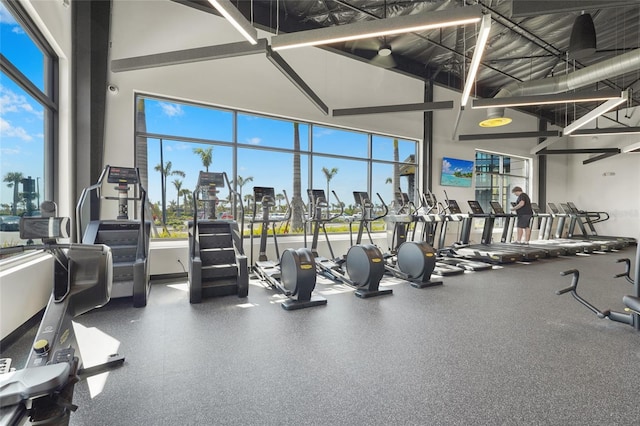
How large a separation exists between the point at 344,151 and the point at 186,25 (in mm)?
4271

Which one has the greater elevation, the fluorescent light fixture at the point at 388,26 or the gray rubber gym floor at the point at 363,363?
the fluorescent light fixture at the point at 388,26

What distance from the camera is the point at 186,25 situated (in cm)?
582

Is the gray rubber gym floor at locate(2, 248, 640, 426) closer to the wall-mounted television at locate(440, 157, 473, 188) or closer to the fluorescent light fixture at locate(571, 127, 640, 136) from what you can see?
the wall-mounted television at locate(440, 157, 473, 188)

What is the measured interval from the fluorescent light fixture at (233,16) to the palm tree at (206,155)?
2.88 meters

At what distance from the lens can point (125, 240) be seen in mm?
4414

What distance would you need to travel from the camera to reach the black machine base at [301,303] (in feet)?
12.5

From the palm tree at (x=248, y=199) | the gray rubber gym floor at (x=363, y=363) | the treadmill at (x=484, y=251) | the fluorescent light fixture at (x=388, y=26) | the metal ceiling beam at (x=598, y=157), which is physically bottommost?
the gray rubber gym floor at (x=363, y=363)

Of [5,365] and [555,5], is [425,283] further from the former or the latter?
[5,365]

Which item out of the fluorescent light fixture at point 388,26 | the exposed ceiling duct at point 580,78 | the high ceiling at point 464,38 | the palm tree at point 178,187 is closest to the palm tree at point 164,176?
the palm tree at point 178,187

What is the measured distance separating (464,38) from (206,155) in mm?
5854

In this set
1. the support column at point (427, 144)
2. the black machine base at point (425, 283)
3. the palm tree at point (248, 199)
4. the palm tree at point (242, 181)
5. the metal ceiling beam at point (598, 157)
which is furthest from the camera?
the metal ceiling beam at point (598, 157)

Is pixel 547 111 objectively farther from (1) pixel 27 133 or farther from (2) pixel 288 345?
(1) pixel 27 133

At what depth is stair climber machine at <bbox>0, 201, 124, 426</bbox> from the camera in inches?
53.9

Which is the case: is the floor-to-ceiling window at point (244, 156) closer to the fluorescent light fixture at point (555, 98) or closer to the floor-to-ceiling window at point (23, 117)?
the floor-to-ceiling window at point (23, 117)
